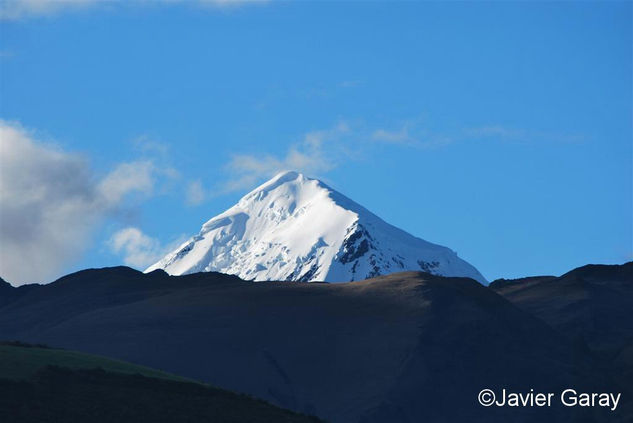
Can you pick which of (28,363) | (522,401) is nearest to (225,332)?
(522,401)

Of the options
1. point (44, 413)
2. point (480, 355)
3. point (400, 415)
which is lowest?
point (44, 413)

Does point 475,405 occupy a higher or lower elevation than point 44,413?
higher

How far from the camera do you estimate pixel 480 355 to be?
623 feet

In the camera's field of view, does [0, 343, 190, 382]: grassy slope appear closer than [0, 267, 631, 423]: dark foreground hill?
Yes

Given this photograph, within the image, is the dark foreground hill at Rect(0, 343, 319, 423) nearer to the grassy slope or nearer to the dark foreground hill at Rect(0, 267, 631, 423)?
the grassy slope

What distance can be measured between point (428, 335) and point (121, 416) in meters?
121

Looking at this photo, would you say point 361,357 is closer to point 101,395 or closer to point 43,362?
point 43,362

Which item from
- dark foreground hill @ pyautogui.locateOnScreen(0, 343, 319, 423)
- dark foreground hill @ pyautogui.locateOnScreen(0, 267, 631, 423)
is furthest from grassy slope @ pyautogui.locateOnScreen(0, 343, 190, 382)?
dark foreground hill @ pyautogui.locateOnScreen(0, 267, 631, 423)

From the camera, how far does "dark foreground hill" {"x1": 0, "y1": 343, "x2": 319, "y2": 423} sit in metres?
71.5

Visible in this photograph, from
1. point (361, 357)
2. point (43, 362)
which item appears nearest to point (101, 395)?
point (43, 362)

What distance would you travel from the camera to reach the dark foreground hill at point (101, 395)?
71.5m

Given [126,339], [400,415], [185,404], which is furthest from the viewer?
[126,339]

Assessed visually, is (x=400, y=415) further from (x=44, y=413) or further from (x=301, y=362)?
(x=44, y=413)

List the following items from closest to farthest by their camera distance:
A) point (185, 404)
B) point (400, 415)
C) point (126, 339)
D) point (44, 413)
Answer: point (44, 413) → point (185, 404) → point (400, 415) → point (126, 339)
